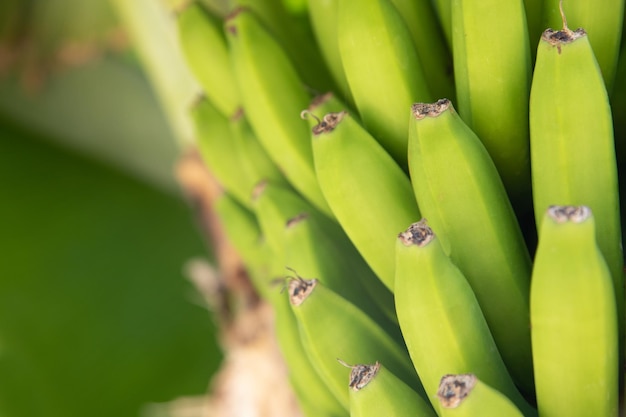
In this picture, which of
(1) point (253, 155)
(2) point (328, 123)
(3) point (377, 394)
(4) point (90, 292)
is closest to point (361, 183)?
(2) point (328, 123)

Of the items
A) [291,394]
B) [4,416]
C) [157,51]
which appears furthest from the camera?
[4,416]

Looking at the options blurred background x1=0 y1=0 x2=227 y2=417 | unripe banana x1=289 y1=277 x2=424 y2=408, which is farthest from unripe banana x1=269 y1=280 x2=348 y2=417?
blurred background x1=0 y1=0 x2=227 y2=417

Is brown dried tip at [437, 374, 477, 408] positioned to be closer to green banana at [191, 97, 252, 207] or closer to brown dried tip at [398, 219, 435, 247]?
brown dried tip at [398, 219, 435, 247]

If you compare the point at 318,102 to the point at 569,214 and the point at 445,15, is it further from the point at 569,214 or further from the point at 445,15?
the point at 569,214

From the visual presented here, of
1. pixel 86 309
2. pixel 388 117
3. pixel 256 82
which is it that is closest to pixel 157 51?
pixel 256 82

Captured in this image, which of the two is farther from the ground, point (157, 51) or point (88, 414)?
point (157, 51)

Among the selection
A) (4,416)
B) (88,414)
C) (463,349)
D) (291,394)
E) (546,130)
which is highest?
(546,130)

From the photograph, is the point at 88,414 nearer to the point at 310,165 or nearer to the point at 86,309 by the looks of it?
the point at 86,309
